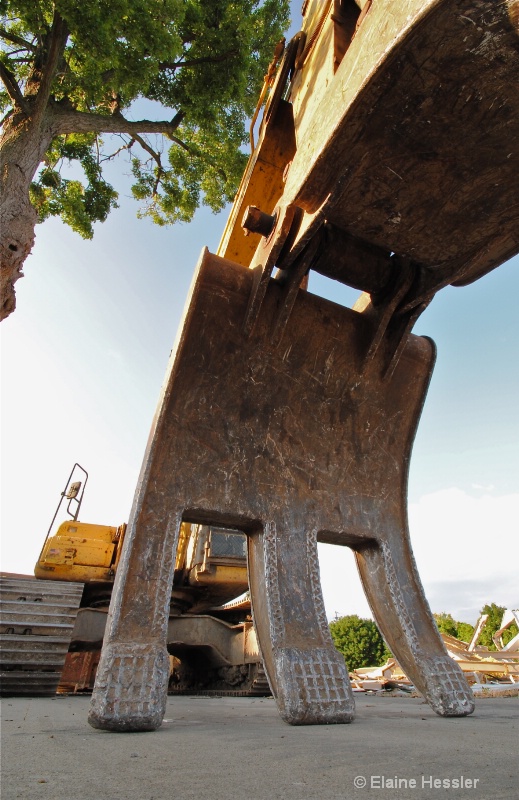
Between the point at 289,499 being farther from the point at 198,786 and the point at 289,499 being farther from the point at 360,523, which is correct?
the point at 198,786

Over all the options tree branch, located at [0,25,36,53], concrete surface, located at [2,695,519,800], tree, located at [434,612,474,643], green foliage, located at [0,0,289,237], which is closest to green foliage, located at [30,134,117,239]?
green foliage, located at [0,0,289,237]

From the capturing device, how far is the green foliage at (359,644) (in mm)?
33250

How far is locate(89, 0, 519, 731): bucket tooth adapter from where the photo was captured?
1841 mm

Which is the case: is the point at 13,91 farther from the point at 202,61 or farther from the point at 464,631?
the point at 464,631

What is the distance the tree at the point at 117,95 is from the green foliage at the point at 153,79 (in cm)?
2

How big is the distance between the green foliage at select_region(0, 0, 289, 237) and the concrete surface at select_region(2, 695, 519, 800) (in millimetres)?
6591

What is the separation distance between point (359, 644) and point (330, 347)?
3626cm

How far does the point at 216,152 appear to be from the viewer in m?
9.34

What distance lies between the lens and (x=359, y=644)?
33.8 metres

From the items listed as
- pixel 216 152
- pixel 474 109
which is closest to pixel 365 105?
pixel 474 109

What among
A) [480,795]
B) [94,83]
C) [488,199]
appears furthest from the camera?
[94,83]

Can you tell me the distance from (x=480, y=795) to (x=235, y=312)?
2.92 m

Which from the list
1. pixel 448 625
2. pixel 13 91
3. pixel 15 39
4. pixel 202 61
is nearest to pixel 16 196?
pixel 13 91

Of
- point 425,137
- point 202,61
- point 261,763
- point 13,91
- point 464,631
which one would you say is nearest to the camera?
point 261,763
